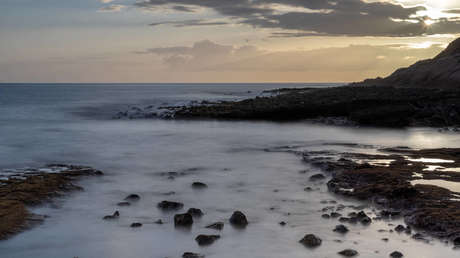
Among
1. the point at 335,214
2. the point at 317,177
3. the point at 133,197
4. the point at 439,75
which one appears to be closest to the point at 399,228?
the point at 335,214

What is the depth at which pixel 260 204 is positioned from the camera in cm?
1634

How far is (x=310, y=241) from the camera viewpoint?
12328mm

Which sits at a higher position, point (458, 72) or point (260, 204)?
point (458, 72)

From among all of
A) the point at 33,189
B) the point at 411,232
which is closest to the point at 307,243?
the point at 411,232

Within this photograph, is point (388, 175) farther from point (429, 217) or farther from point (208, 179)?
point (208, 179)

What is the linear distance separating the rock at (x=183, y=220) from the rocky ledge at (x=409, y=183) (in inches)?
227

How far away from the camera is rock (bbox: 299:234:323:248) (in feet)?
40.2

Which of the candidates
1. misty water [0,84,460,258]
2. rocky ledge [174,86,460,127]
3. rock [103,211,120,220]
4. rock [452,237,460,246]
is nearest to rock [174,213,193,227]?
misty water [0,84,460,258]

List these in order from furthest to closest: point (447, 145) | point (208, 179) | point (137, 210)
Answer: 1. point (447, 145)
2. point (208, 179)
3. point (137, 210)

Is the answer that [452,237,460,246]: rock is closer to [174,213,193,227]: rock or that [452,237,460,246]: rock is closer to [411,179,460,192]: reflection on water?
[411,179,460,192]: reflection on water

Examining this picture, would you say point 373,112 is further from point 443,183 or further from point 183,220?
point 183,220

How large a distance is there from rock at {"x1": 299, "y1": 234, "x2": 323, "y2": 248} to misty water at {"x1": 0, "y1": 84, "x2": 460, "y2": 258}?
23 centimetres

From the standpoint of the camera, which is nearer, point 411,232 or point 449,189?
point 411,232

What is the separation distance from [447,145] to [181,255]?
2414cm
